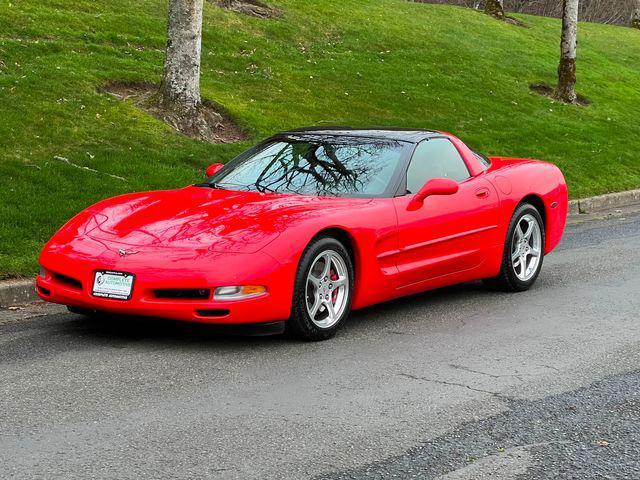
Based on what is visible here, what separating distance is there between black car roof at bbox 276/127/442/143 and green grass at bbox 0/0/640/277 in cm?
255

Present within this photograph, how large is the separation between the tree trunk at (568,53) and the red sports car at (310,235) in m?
14.2

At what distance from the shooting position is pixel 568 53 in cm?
2256

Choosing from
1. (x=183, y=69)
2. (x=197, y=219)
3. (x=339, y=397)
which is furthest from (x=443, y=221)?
(x=183, y=69)

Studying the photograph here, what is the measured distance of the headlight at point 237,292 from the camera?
644cm

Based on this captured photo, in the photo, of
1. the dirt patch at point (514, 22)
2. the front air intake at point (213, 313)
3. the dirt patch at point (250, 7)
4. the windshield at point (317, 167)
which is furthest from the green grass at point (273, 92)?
the front air intake at point (213, 313)

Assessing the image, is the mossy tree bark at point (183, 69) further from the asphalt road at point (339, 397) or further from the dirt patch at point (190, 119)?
the asphalt road at point (339, 397)

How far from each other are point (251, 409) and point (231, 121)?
34.4 feet

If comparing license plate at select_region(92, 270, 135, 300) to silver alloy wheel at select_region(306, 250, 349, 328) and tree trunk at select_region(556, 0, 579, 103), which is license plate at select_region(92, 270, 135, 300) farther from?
tree trunk at select_region(556, 0, 579, 103)

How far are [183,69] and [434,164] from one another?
7.04m

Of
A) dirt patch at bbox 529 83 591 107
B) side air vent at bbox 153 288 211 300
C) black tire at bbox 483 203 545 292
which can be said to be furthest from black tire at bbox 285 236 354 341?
dirt patch at bbox 529 83 591 107

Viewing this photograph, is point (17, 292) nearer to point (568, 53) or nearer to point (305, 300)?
point (305, 300)

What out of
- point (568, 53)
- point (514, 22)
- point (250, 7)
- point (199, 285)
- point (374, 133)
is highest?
point (514, 22)

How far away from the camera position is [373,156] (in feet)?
A: 26.2

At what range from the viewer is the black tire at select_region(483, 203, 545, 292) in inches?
341
